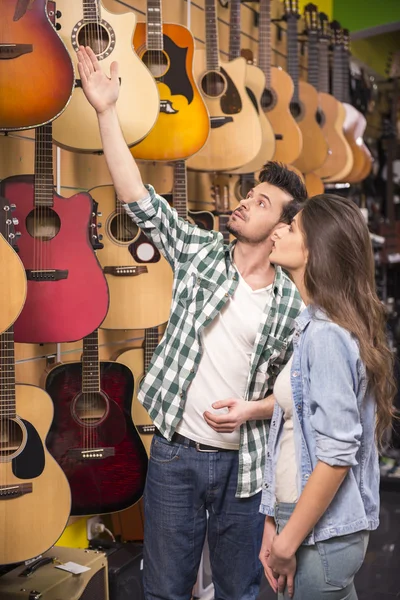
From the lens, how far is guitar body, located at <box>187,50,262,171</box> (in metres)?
3.41

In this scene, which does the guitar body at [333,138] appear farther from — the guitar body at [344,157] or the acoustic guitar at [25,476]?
the acoustic guitar at [25,476]

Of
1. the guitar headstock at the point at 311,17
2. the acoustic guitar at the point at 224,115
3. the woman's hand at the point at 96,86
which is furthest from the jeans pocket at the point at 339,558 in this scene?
the guitar headstock at the point at 311,17

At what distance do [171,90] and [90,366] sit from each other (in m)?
1.16

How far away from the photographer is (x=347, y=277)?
5.56 ft

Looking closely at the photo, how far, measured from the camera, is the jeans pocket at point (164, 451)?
2.26 metres

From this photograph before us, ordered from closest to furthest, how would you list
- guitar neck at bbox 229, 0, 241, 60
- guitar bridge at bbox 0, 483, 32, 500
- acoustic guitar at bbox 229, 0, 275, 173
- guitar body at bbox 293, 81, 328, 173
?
guitar bridge at bbox 0, 483, 32, 500 → acoustic guitar at bbox 229, 0, 275, 173 → guitar neck at bbox 229, 0, 241, 60 → guitar body at bbox 293, 81, 328, 173

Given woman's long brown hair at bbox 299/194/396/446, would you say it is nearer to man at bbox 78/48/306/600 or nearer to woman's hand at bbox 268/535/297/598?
woman's hand at bbox 268/535/297/598

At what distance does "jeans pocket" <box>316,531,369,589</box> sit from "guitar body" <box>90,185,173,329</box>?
1.53 meters

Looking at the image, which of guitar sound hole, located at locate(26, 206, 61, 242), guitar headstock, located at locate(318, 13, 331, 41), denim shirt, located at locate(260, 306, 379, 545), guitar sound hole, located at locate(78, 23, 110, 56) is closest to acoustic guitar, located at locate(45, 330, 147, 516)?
guitar sound hole, located at locate(26, 206, 61, 242)

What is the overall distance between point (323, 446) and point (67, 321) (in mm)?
1215

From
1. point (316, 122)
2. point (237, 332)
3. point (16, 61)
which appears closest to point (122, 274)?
point (237, 332)

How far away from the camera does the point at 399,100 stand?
7117 mm

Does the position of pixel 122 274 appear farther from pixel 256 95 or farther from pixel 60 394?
pixel 256 95

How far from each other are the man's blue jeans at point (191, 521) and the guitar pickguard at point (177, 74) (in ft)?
4.83
